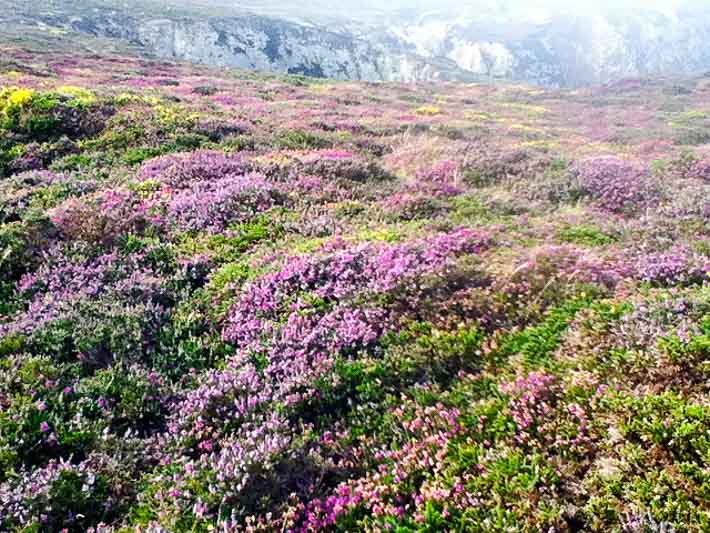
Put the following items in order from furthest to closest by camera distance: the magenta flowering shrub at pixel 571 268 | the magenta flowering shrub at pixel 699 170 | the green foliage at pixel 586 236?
the magenta flowering shrub at pixel 699 170 → the green foliage at pixel 586 236 → the magenta flowering shrub at pixel 571 268

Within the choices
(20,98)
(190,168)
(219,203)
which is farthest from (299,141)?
(20,98)

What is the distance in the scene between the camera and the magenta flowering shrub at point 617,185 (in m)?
13.6

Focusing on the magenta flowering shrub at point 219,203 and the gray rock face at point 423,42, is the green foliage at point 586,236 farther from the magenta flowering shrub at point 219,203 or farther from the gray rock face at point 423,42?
the gray rock face at point 423,42

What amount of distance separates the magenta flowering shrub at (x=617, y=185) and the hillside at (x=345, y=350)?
109 mm

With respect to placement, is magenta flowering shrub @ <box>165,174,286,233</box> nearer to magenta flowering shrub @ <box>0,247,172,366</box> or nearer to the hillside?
the hillside

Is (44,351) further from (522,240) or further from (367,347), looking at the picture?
(522,240)

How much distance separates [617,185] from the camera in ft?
47.9

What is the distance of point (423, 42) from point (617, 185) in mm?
162211

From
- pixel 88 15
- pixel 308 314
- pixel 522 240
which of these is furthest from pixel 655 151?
pixel 88 15

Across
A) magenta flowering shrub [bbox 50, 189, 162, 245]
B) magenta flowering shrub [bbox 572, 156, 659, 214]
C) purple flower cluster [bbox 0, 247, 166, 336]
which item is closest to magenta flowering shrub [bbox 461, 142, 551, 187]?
magenta flowering shrub [bbox 572, 156, 659, 214]

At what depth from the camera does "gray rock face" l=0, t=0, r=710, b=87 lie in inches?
3691

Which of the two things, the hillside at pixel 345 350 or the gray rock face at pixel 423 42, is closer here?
the hillside at pixel 345 350

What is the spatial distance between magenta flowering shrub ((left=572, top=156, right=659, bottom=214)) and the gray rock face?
71.3 m

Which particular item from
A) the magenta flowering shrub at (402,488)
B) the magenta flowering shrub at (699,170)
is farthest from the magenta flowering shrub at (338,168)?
the magenta flowering shrub at (402,488)
